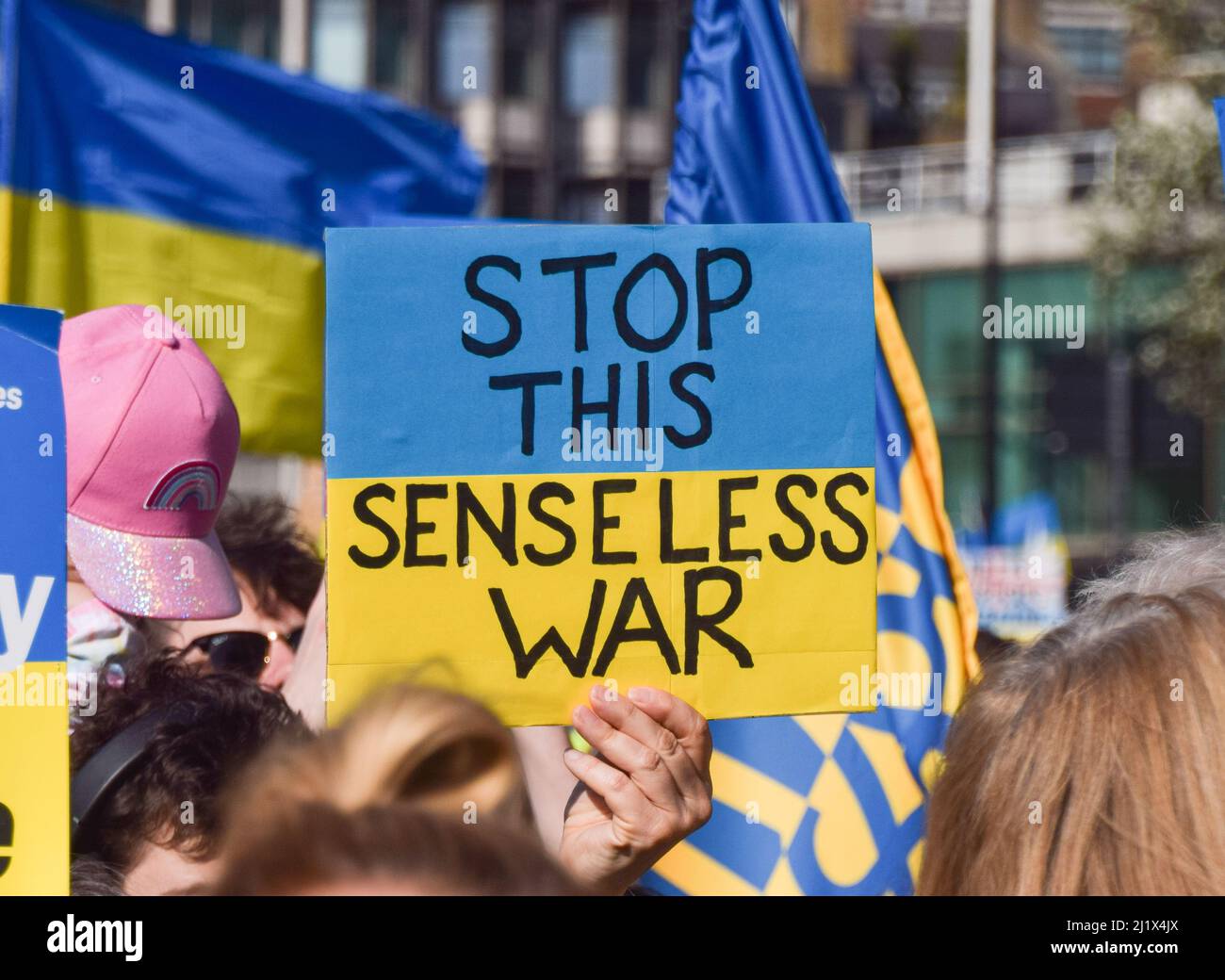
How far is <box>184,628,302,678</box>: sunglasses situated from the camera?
2941mm

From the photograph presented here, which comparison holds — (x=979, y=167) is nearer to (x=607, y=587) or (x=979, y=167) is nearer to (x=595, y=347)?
(x=595, y=347)

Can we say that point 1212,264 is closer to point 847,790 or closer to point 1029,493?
point 1029,493

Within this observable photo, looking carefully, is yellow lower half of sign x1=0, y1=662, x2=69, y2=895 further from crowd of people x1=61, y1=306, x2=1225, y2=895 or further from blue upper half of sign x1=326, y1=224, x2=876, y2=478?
blue upper half of sign x1=326, y1=224, x2=876, y2=478

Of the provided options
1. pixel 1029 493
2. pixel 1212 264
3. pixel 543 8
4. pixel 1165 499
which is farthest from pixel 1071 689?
pixel 543 8

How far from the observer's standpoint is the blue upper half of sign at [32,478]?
6.86 ft

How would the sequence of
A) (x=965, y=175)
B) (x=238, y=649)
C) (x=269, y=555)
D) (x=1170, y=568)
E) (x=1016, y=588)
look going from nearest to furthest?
A: 1. (x=1170, y=568)
2. (x=238, y=649)
3. (x=269, y=555)
4. (x=1016, y=588)
5. (x=965, y=175)

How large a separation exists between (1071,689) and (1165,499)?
23722mm

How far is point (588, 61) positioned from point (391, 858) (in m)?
29.0

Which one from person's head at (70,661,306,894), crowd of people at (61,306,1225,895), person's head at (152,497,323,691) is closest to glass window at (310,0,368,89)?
person's head at (152,497,323,691)

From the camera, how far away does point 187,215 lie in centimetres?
449

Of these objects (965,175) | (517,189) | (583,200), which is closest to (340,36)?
(517,189)

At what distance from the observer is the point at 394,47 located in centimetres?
2931

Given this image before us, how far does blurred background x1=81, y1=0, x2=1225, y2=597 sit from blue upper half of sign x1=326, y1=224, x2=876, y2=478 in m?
12.8

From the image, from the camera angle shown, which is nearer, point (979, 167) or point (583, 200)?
point (979, 167)
